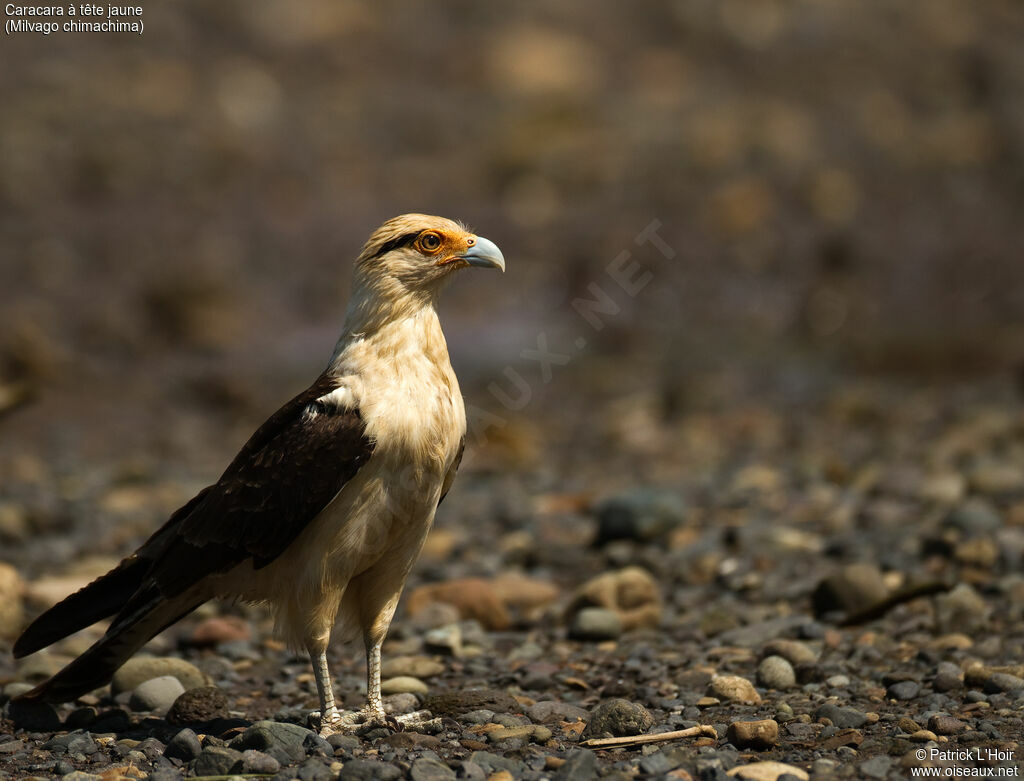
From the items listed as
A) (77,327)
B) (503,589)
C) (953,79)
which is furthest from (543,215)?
(503,589)

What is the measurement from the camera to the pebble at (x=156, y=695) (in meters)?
6.33

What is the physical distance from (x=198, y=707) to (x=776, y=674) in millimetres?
2869

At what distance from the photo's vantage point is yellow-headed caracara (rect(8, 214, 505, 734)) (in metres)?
5.60

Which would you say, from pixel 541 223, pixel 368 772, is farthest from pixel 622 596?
pixel 541 223

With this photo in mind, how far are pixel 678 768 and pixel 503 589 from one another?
3568mm

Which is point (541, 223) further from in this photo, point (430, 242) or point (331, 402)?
point (331, 402)

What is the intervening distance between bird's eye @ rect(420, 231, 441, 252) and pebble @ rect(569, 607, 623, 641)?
2.68 meters

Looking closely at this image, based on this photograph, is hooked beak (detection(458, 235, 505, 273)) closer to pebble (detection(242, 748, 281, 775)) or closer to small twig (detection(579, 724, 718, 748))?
small twig (detection(579, 724, 718, 748))

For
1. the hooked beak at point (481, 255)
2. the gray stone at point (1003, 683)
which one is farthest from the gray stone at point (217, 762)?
the gray stone at point (1003, 683)

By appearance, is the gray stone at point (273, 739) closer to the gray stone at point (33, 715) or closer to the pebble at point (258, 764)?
the pebble at point (258, 764)

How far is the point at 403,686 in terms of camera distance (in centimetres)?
656

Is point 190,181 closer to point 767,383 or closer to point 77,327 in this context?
point 77,327

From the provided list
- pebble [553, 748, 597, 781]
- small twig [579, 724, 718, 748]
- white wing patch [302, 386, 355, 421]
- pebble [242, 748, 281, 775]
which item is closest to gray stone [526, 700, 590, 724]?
small twig [579, 724, 718, 748]

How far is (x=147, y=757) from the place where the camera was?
17.9ft
